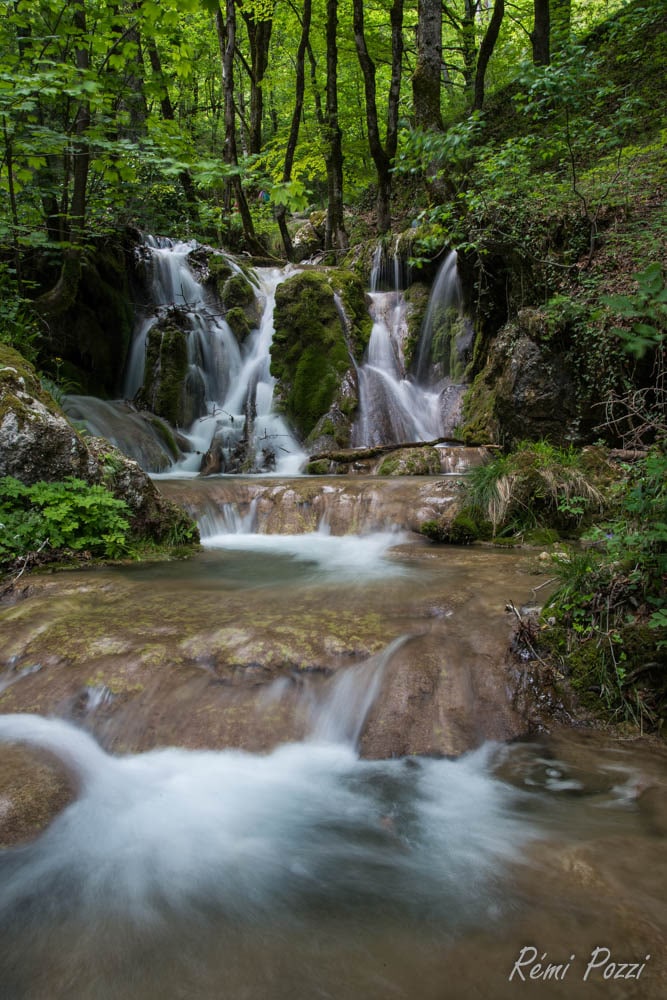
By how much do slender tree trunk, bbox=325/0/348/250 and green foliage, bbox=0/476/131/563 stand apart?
12844mm

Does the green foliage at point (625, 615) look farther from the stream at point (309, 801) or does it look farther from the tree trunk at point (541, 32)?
the tree trunk at point (541, 32)

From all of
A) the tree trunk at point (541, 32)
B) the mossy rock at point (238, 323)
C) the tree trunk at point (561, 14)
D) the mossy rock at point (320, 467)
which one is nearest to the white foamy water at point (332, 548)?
the mossy rock at point (320, 467)

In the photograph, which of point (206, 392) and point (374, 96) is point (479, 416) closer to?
point (206, 392)

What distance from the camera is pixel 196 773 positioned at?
263 centimetres

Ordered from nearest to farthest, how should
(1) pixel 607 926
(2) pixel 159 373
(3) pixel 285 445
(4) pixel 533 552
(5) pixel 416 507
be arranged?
(1) pixel 607 926 → (4) pixel 533 552 → (5) pixel 416 507 → (3) pixel 285 445 → (2) pixel 159 373

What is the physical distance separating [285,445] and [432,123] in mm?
7024

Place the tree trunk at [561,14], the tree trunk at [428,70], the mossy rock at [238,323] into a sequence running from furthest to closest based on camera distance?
the tree trunk at [561,14]
the mossy rock at [238,323]
the tree trunk at [428,70]

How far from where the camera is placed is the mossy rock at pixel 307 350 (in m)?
10.9

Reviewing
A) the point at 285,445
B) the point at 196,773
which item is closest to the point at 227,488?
the point at 285,445

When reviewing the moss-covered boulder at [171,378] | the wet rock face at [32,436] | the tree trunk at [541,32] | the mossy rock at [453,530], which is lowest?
the mossy rock at [453,530]

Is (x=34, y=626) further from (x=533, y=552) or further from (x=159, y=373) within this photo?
(x=159, y=373)

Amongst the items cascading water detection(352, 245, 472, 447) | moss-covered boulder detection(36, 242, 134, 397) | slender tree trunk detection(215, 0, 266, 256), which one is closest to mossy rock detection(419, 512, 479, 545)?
cascading water detection(352, 245, 472, 447)

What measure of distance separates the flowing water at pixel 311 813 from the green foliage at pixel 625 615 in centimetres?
30

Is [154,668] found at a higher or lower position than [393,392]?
lower
